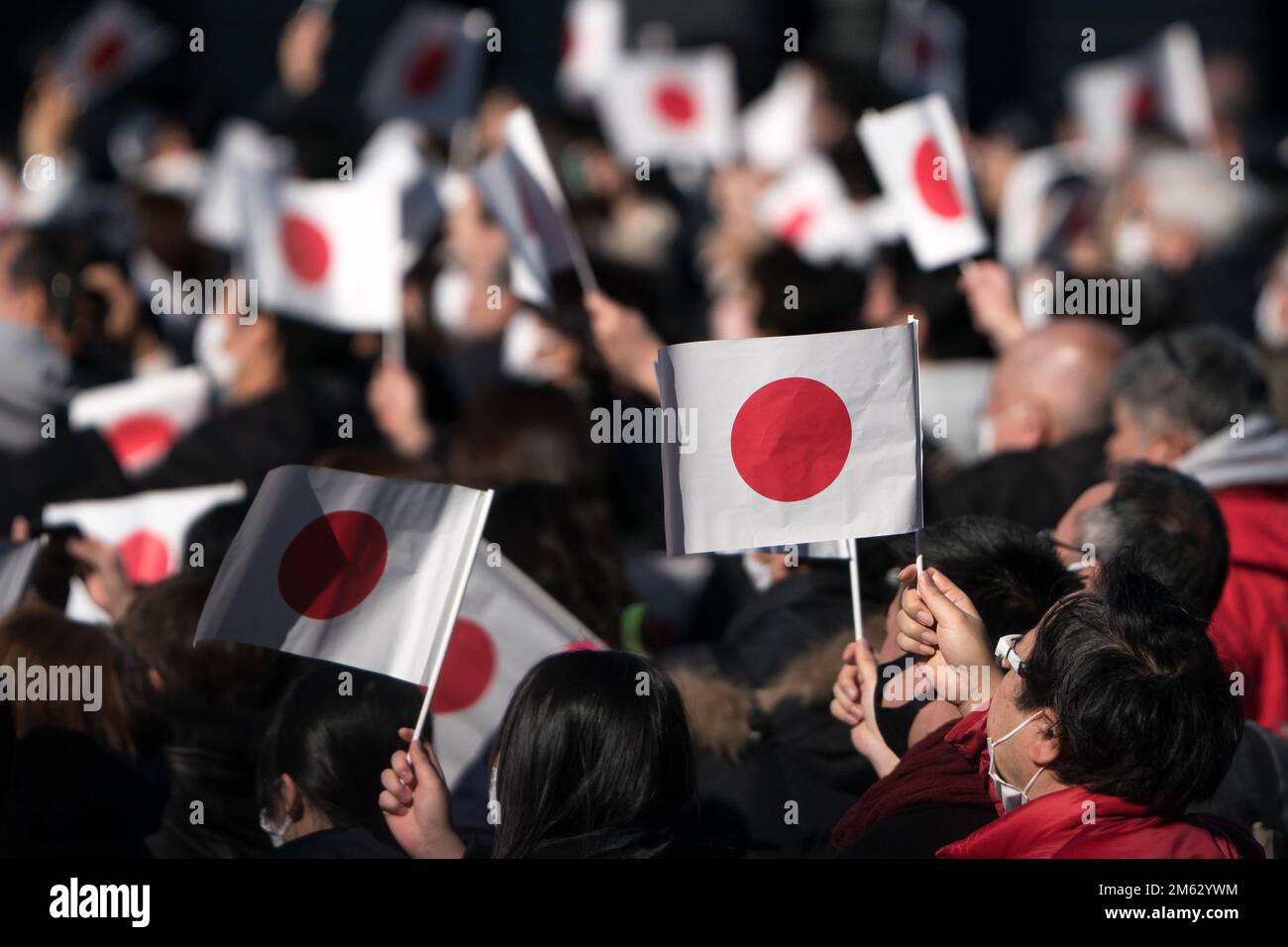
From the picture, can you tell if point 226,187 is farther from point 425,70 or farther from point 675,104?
point 675,104

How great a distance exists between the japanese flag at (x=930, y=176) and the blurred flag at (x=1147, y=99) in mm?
3908

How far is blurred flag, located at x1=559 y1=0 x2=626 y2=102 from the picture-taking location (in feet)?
37.1

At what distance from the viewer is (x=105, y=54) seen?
9.95 metres

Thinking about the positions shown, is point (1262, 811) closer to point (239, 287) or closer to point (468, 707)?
point (468, 707)

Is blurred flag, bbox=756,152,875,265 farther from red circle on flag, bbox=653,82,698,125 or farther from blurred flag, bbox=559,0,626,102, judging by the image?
blurred flag, bbox=559,0,626,102

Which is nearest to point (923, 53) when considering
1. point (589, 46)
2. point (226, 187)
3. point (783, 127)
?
point (783, 127)

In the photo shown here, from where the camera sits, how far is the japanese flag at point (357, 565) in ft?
10.2

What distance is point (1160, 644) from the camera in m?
2.57

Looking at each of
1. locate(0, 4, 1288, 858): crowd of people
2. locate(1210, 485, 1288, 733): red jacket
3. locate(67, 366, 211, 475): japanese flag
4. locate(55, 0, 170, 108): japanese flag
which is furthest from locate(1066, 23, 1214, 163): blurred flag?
locate(55, 0, 170, 108): japanese flag

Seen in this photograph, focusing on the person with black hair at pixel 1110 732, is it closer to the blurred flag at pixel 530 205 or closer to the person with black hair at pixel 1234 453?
the person with black hair at pixel 1234 453

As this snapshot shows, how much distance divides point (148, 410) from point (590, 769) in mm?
3741

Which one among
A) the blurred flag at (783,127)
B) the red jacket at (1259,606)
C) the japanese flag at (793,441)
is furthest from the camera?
the blurred flag at (783,127)

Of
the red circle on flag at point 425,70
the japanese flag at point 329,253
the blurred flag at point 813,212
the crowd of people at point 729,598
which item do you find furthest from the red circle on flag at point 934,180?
the red circle on flag at point 425,70

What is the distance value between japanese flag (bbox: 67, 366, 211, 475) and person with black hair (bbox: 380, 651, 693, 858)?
3.51 m
